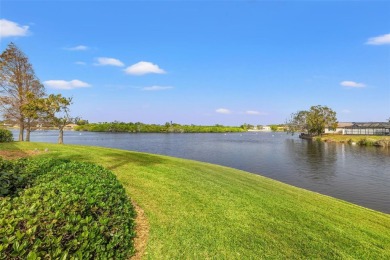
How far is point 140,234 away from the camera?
6.73 meters

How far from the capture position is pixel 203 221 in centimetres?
794

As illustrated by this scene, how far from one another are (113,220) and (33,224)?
1670 millimetres

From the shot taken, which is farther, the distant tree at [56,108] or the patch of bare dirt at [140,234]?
the distant tree at [56,108]

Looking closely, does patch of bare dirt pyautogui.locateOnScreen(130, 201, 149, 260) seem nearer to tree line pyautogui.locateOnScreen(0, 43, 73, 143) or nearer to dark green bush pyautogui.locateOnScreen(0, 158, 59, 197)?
dark green bush pyautogui.locateOnScreen(0, 158, 59, 197)

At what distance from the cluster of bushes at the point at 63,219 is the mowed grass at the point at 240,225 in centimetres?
153

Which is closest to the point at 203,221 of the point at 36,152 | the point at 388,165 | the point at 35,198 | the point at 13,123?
the point at 35,198

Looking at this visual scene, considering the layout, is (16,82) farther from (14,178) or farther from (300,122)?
(300,122)

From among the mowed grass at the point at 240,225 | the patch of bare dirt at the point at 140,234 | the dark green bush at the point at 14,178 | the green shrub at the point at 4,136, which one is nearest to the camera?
the dark green bush at the point at 14,178

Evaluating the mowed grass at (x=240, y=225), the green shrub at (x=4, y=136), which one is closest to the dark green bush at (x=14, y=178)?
the mowed grass at (x=240, y=225)

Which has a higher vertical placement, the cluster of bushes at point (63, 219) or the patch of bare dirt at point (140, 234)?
the cluster of bushes at point (63, 219)

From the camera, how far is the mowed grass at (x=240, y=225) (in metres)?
6.61

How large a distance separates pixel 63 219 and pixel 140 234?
3.19 meters

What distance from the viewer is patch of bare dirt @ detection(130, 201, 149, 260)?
5.93 metres

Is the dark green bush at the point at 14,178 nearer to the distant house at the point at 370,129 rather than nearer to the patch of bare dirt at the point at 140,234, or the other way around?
the patch of bare dirt at the point at 140,234
